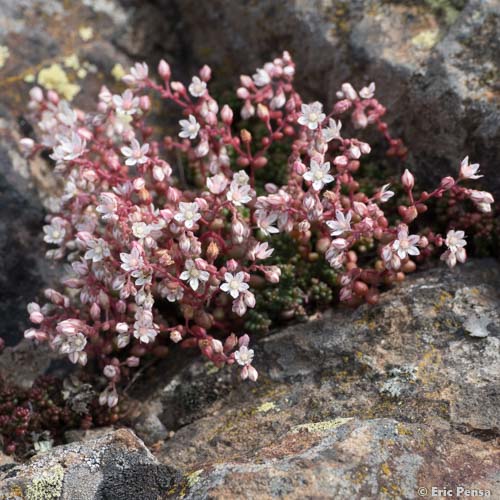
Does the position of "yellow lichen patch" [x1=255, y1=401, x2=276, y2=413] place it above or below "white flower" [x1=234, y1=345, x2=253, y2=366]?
below

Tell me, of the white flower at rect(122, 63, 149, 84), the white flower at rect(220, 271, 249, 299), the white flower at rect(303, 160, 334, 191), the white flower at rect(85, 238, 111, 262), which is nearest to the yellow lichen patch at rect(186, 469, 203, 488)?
the white flower at rect(220, 271, 249, 299)

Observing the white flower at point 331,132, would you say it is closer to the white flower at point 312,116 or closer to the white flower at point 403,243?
the white flower at point 312,116

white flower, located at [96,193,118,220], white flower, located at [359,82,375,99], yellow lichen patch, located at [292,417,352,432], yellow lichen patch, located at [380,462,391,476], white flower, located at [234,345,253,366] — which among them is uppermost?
white flower, located at [359,82,375,99]

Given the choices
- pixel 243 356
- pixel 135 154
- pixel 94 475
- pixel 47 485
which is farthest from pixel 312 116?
pixel 47 485

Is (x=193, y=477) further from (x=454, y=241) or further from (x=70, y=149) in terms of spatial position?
(x=70, y=149)

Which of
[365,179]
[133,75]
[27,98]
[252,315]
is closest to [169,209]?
[252,315]

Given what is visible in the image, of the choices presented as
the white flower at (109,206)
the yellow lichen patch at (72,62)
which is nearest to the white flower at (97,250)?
the white flower at (109,206)

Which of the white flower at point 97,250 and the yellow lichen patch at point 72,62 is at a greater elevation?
the yellow lichen patch at point 72,62

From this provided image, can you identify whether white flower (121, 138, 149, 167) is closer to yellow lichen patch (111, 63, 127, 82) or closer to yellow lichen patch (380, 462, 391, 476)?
yellow lichen patch (111, 63, 127, 82)
